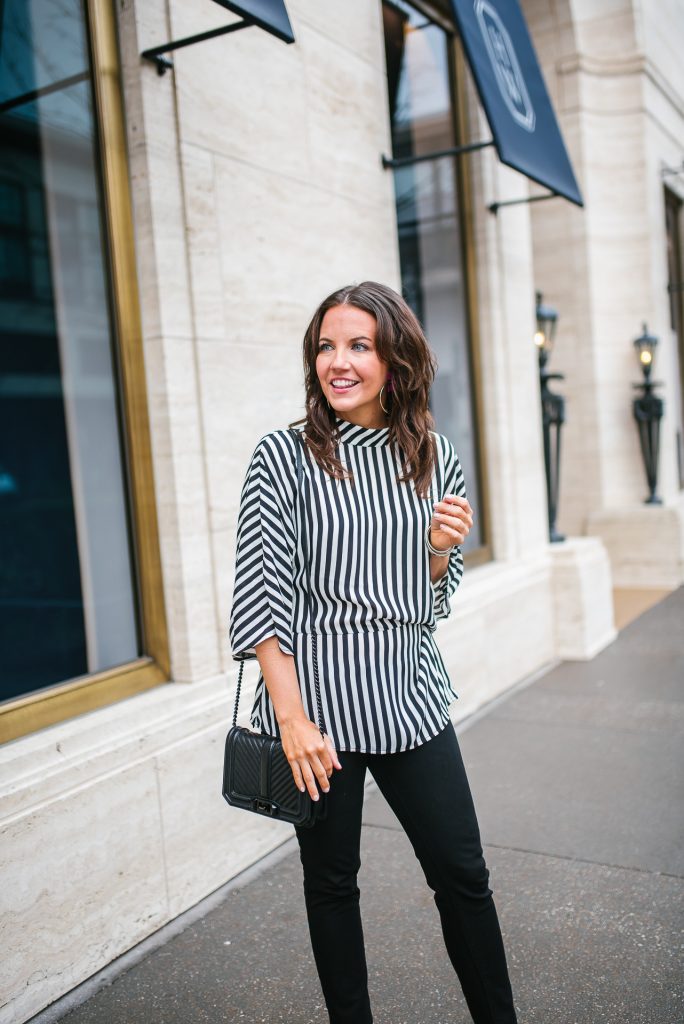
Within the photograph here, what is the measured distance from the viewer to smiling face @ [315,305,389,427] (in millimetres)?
2148

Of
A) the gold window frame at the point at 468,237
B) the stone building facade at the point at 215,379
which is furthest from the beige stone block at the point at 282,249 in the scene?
the gold window frame at the point at 468,237

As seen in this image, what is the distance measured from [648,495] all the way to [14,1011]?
29.7ft

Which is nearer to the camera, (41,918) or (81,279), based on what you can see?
(41,918)

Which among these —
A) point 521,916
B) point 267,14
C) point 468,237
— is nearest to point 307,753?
point 521,916

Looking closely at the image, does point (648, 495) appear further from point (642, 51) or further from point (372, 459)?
point (372, 459)

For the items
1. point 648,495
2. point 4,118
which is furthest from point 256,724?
point 648,495

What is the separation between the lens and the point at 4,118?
4.19 meters

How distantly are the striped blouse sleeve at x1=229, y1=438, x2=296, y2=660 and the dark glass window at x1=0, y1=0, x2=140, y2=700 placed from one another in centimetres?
177

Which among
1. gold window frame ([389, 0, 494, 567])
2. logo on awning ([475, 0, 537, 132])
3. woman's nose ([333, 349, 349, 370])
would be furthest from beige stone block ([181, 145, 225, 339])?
gold window frame ([389, 0, 494, 567])

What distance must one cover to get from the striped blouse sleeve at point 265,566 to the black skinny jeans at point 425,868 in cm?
34

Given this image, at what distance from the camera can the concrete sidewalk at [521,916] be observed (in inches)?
107

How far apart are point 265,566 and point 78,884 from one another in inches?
60.5

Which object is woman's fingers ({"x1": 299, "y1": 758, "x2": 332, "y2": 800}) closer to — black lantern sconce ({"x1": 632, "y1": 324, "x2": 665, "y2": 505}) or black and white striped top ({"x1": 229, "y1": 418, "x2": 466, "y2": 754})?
black and white striped top ({"x1": 229, "y1": 418, "x2": 466, "y2": 754})

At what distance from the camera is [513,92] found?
5617 mm
